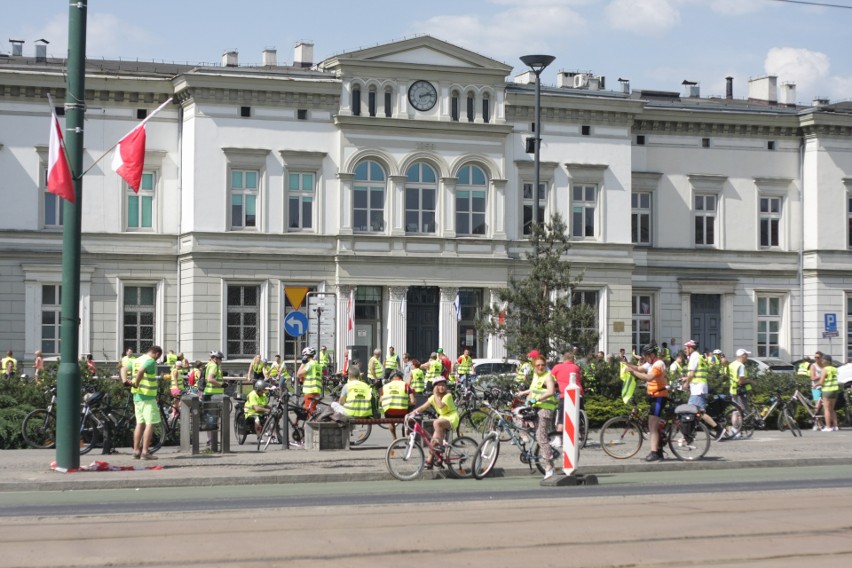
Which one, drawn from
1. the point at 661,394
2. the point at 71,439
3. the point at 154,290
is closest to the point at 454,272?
the point at 154,290

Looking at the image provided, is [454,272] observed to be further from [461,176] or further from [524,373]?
[524,373]

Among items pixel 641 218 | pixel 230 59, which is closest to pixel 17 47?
pixel 230 59

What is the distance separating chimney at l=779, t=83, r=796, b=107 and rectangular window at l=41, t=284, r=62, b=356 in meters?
33.3

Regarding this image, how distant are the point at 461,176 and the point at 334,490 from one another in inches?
1340

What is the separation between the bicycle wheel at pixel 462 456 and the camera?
845 inches

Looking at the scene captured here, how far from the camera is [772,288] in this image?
191 feet

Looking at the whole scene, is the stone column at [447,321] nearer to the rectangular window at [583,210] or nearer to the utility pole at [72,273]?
the rectangular window at [583,210]

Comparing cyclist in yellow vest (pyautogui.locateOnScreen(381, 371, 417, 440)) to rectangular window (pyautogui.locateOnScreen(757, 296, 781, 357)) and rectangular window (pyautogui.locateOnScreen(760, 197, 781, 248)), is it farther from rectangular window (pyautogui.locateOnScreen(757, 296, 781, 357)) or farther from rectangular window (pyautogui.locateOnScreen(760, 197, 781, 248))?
rectangular window (pyautogui.locateOnScreen(760, 197, 781, 248))

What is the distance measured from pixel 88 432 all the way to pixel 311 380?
19.1ft

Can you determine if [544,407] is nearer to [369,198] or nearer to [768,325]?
[369,198]

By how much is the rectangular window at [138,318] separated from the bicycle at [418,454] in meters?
30.3

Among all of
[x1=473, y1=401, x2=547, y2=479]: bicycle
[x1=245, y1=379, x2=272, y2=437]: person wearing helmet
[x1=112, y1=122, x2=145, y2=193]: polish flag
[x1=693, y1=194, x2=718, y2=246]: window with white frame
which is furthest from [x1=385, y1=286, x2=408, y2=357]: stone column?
[x1=112, y1=122, x2=145, y2=193]: polish flag

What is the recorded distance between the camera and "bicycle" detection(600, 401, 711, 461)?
2402 centimetres

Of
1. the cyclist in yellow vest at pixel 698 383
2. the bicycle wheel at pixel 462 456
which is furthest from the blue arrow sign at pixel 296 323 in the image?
the cyclist in yellow vest at pixel 698 383
